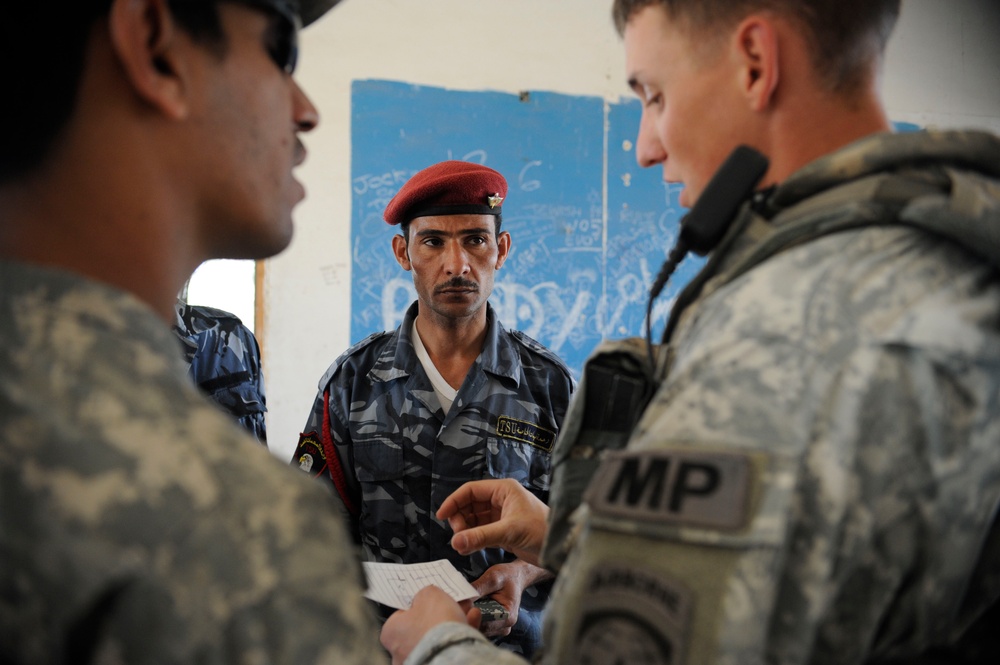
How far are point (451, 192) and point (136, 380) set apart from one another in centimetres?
166

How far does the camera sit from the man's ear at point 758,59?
31.2 inches

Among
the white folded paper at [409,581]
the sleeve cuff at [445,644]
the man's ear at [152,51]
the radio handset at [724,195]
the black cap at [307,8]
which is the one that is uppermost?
the black cap at [307,8]

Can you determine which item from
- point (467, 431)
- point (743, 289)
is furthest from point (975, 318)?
point (467, 431)

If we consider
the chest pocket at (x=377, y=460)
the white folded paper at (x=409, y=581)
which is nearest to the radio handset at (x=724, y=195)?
the white folded paper at (x=409, y=581)

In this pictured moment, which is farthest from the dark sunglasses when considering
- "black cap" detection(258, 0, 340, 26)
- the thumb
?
the thumb

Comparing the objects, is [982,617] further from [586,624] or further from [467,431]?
[467,431]

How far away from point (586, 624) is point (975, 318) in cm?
40

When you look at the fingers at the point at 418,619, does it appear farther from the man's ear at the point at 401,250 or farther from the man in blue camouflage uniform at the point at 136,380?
the man's ear at the point at 401,250

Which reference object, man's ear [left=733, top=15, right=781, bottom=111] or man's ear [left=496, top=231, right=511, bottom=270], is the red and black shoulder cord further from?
man's ear [left=733, top=15, right=781, bottom=111]

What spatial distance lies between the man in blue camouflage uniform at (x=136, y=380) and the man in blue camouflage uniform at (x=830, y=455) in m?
0.23

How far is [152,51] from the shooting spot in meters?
0.61

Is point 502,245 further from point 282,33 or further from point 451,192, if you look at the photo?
point 282,33

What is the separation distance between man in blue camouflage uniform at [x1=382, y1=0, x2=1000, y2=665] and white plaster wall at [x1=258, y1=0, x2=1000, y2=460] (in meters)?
2.84

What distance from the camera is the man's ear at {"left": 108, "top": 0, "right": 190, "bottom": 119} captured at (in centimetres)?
59
